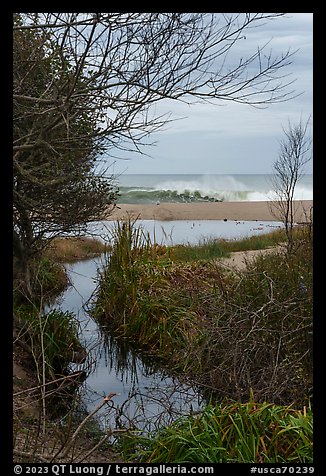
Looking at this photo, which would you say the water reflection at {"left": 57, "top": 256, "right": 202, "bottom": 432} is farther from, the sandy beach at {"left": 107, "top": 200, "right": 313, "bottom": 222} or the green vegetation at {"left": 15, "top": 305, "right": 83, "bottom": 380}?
the sandy beach at {"left": 107, "top": 200, "right": 313, "bottom": 222}

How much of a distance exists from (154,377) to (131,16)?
9.66 ft

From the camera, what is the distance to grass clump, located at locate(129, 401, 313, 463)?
2.62m

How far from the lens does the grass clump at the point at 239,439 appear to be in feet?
8.61

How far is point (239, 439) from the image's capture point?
2.66 metres

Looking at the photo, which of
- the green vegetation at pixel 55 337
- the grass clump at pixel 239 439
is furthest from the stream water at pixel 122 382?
the grass clump at pixel 239 439

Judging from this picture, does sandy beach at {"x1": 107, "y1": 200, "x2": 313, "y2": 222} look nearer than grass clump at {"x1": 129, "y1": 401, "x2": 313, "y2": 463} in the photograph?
No

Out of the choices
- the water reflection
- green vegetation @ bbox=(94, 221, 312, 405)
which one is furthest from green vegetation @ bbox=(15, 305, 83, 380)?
green vegetation @ bbox=(94, 221, 312, 405)

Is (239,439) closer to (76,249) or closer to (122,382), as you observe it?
(122,382)

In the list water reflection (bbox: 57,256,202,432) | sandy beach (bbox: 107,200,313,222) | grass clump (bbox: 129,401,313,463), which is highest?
sandy beach (bbox: 107,200,313,222)

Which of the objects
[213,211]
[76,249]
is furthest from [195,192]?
[76,249]
